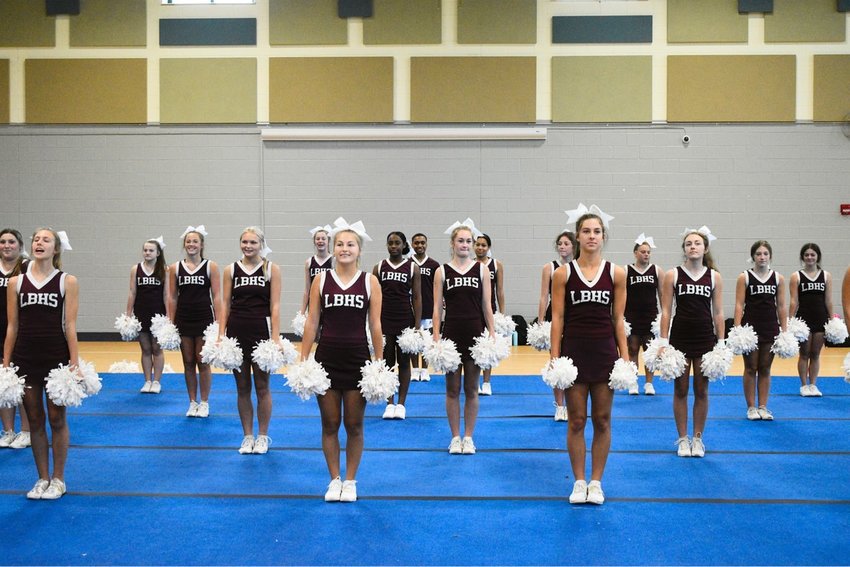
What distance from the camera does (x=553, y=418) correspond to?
23.0 feet

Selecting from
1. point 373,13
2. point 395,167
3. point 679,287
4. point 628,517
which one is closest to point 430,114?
point 395,167

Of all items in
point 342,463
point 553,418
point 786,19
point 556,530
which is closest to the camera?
point 556,530

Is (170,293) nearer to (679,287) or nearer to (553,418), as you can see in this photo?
(553,418)

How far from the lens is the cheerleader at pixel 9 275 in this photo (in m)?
5.31

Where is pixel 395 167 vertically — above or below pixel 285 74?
below

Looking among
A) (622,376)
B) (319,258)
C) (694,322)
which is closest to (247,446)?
(319,258)

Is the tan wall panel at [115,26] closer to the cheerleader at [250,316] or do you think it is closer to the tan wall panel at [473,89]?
the tan wall panel at [473,89]

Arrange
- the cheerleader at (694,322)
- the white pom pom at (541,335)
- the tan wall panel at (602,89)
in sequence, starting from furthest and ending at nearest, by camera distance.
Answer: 1. the tan wall panel at (602,89)
2. the white pom pom at (541,335)
3. the cheerleader at (694,322)

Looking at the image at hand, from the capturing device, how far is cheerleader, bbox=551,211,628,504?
445cm

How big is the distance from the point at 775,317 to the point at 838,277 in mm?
6291

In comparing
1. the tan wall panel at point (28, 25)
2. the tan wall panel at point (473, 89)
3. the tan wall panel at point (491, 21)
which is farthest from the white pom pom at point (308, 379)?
the tan wall panel at point (28, 25)

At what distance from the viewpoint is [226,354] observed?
5.52m

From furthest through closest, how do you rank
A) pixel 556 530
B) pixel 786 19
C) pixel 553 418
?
1. pixel 786 19
2. pixel 553 418
3. pixel 556 530

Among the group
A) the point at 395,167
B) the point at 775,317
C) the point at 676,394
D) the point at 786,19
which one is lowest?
the point at 676,394
